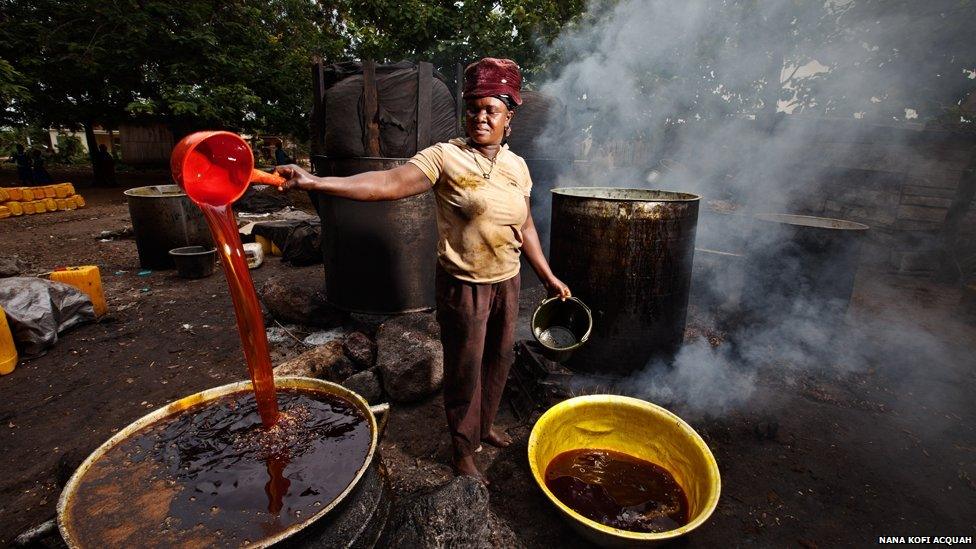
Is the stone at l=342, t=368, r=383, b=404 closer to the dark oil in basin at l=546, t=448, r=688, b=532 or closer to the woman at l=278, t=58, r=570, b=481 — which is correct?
the woman at l=278, t=58, r=570, b=481

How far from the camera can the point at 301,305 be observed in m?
5.00

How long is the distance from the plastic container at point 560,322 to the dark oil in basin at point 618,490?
806 millimetres

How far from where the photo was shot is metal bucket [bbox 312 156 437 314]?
459 cm

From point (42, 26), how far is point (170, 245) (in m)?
11.1

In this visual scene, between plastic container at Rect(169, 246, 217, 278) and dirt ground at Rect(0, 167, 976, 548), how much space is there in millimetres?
1454

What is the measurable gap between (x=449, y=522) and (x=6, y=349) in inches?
208

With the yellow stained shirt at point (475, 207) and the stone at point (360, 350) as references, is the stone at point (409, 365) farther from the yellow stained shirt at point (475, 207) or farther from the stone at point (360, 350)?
the yellow stained shirt at point (475, 207)

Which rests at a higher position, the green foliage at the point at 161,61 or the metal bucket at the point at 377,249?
the green foliage at the point at 161,61

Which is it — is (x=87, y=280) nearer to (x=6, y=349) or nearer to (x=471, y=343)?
(x=6, y=349)

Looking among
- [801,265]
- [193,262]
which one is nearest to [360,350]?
[801,265]

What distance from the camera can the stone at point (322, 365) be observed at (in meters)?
3.59

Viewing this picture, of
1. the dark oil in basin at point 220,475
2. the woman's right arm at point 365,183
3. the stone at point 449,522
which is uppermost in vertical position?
the woman's right arm at point 365,183


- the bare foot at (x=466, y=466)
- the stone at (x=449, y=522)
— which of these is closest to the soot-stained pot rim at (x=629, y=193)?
the bare foot at (x=466, y=466)

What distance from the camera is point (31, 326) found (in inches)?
178
